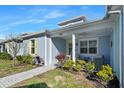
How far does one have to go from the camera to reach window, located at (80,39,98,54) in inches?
571

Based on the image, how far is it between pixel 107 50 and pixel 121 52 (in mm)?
6678

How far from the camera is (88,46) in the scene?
1502 cm

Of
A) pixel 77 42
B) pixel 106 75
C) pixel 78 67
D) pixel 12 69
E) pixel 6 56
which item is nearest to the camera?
pixel 106 75

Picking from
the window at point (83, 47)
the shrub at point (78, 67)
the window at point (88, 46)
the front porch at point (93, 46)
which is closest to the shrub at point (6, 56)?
the front porch at point (93, 46)

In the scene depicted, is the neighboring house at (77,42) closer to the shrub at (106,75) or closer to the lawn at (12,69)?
the lawn at (12,69)

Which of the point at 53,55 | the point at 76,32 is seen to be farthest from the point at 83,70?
the point at 53,55

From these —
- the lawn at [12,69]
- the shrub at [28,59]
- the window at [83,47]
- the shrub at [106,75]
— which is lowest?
the lawn at [12,69]

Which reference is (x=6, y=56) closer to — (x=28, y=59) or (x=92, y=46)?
(x=28, y=59)

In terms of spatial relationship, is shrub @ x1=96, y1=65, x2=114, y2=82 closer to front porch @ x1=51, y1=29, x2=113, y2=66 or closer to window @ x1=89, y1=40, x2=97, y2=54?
front porch @ x1=51, y1=29, x2=113, y2=66

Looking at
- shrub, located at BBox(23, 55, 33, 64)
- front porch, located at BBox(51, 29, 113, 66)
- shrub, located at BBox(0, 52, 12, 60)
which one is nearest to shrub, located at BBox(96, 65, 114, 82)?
front porch, located at BBox(51, 29, 113, 66)

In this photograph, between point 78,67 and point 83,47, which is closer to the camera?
point 78,67

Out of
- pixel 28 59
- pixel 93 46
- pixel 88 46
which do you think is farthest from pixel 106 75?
pixel 28 59

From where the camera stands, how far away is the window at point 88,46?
47.6ft
